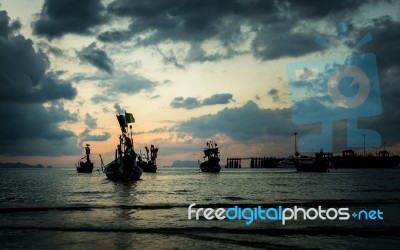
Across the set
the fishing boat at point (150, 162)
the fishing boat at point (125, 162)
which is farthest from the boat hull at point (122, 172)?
the fishing boat at point (150, 162)

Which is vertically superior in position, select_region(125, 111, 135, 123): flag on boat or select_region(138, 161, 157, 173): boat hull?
select_region(125, 111, 135, 123): flag on boat

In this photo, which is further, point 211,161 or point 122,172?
point 211,161

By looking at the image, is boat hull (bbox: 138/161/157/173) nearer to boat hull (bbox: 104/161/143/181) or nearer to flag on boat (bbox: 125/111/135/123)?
boat hull (bbox: 104/161/143/181)

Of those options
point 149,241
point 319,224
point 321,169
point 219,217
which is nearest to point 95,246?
point 149,241

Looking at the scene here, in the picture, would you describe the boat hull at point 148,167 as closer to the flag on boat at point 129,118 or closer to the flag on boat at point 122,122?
the flag on boat at point 129,118

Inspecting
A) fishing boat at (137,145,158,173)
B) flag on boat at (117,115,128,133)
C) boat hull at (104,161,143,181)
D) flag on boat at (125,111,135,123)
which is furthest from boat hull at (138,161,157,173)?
flag on boat at (117,115,128,133)

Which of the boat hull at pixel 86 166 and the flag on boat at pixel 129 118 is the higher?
the flag on boat at pixel 129 118

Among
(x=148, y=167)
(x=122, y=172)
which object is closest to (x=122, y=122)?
(x=122, y=172)

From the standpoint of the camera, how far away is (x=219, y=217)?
990 inches

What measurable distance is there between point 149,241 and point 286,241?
589 cm

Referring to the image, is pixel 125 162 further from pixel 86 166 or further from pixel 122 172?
pixel 86 166

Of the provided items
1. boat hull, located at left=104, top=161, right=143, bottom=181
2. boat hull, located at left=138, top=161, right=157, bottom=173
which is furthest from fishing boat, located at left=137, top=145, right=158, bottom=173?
boat hull, located at left=104, top=161, right=143, bottom=181

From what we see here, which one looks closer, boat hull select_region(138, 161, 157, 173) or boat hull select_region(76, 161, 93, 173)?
boat hull select_region(138, 161, 157, 173)

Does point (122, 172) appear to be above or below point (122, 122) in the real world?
below
